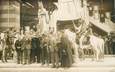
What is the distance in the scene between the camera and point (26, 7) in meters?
8.27

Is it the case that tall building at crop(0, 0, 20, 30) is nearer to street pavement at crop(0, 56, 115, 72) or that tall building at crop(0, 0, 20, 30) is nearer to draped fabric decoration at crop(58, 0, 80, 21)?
street pavement at crop(0, 56, 115, 72)

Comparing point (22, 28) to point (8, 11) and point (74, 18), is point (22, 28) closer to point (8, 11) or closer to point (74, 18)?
point (8, 11)

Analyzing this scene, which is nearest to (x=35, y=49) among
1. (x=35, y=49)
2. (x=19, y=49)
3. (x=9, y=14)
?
(x=35, y=49)

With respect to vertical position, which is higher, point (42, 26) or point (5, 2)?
point (5, 2)

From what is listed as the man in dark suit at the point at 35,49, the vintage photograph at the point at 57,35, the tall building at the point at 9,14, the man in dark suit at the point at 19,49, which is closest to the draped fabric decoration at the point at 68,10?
the vintage photograph at the point at 57,35

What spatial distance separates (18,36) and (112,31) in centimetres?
243

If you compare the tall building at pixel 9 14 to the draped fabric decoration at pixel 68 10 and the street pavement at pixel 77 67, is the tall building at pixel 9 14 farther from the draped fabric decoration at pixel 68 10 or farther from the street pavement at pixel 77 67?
the draped fabric decoration at pixel 68 10

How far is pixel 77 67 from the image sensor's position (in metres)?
8.04

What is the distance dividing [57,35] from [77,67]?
3.17ft

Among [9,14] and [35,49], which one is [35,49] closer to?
[35,49]

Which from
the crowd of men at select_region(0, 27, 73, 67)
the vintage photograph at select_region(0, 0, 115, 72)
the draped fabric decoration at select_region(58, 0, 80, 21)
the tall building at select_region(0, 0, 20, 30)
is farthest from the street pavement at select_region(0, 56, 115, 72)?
the draped fabric decoration at select_region(58, 0, 80, 21)

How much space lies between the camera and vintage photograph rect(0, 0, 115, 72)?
318 inches

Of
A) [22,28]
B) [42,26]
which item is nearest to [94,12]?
[42,26]

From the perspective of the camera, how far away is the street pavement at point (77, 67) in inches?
313
